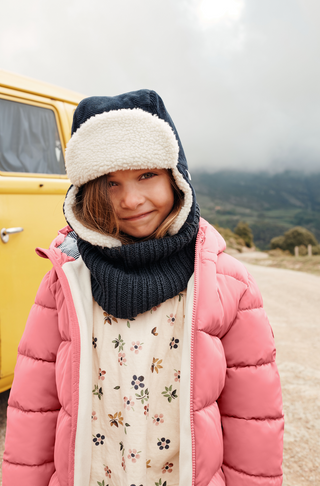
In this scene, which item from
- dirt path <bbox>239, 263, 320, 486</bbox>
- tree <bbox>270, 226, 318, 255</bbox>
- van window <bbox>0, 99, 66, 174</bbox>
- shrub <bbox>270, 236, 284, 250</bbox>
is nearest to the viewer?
dirt path <bbox>239, 263, 320, 486</bbox>

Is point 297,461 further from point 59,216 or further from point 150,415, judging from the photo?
point 59,216

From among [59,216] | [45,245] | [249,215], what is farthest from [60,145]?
[249,215]

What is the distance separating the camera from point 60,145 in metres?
2.57

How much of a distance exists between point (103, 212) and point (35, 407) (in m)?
0.69

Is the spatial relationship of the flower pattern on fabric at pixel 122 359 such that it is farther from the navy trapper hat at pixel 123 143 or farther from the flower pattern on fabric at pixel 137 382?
the navy trapper hat at pixel 123 143

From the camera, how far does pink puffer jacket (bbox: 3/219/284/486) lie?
103 centimetres

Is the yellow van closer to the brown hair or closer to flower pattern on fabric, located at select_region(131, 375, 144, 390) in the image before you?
the brown hair

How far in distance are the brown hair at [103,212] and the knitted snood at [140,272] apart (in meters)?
0.06

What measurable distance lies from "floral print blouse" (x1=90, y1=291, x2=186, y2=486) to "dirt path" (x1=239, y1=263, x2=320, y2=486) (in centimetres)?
125

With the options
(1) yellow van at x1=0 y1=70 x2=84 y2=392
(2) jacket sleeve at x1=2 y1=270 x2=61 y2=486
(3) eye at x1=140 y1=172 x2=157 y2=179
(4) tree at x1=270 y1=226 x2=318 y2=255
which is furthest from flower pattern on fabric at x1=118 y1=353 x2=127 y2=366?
(4) tree at x1=270 y1=226 x2=318 y2=255

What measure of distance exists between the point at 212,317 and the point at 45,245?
1561 millimetres

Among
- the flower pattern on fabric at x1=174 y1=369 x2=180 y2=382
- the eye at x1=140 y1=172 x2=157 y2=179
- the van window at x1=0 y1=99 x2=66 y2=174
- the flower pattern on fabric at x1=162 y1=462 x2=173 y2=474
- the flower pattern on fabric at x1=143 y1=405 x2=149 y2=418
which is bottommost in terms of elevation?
the flower pattern on fabric at x1=162 y1=462 x2=173 y2=474

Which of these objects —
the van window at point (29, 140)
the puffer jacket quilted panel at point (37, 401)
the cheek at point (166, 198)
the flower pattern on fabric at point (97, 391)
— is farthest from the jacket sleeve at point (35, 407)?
the van window at point (29, 140)

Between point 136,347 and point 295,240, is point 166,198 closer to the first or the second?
point 136,347
